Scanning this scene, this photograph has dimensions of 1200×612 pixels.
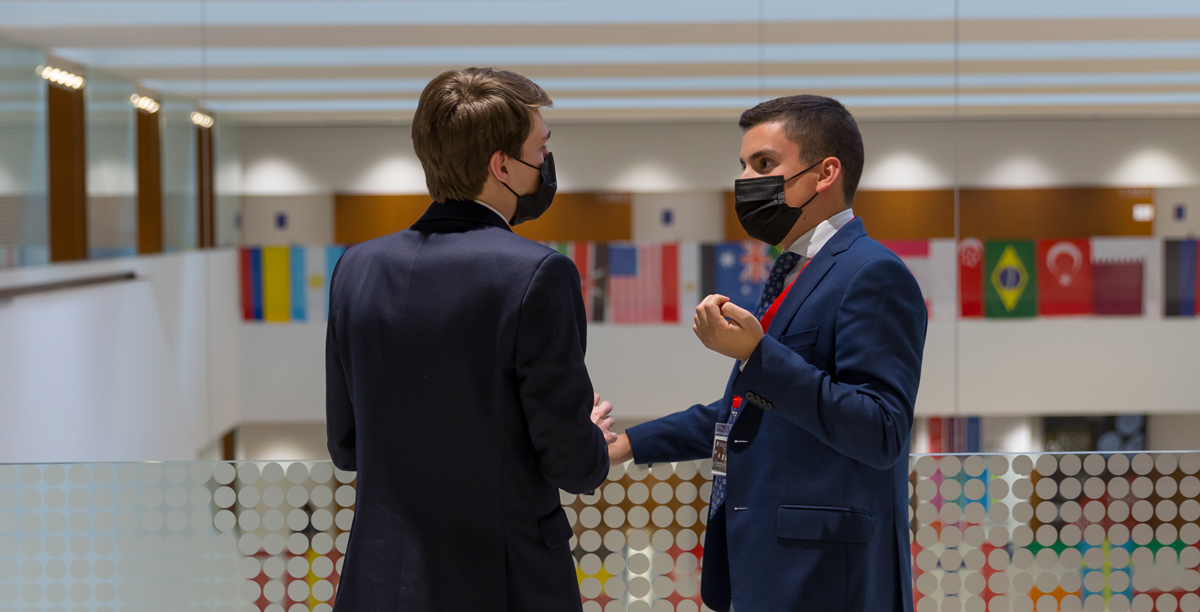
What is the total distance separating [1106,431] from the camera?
3807 mm

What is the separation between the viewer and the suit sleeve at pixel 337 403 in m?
1.14

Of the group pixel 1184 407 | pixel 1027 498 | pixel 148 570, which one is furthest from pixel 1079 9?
pixel 148 570

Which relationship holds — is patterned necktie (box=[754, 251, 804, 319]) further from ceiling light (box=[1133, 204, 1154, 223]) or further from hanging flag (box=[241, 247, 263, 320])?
ceiling light (box=[1133, 204, 1154, 223])

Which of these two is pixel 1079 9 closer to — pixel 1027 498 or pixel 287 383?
pixel 1027 498

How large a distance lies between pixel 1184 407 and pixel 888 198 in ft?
5.57

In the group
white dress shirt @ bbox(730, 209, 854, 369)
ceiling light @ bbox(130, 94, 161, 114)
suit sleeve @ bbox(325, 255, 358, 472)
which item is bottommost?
suit sleeve @ bbox(325, 255, 358, 472)

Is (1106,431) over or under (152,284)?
under

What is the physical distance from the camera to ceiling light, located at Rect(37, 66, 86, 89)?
11.9 feet

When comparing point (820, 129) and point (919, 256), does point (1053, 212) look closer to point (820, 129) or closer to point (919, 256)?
point (919, 256)

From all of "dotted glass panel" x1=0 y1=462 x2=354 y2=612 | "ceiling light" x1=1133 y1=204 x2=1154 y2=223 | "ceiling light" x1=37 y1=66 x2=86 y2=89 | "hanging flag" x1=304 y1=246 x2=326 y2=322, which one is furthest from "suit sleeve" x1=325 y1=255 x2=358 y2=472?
"ceiling light" x1=1133 y1=204 x2=1154 y2=223

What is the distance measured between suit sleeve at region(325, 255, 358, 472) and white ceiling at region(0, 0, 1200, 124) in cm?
251

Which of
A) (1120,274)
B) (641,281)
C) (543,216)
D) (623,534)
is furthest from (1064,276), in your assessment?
(623,534)

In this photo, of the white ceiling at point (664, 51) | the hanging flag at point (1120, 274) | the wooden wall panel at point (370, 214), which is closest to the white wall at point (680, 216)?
the white ceiling at point (664, 51)

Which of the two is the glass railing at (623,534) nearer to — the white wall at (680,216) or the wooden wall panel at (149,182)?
the white wall at (680,216)
